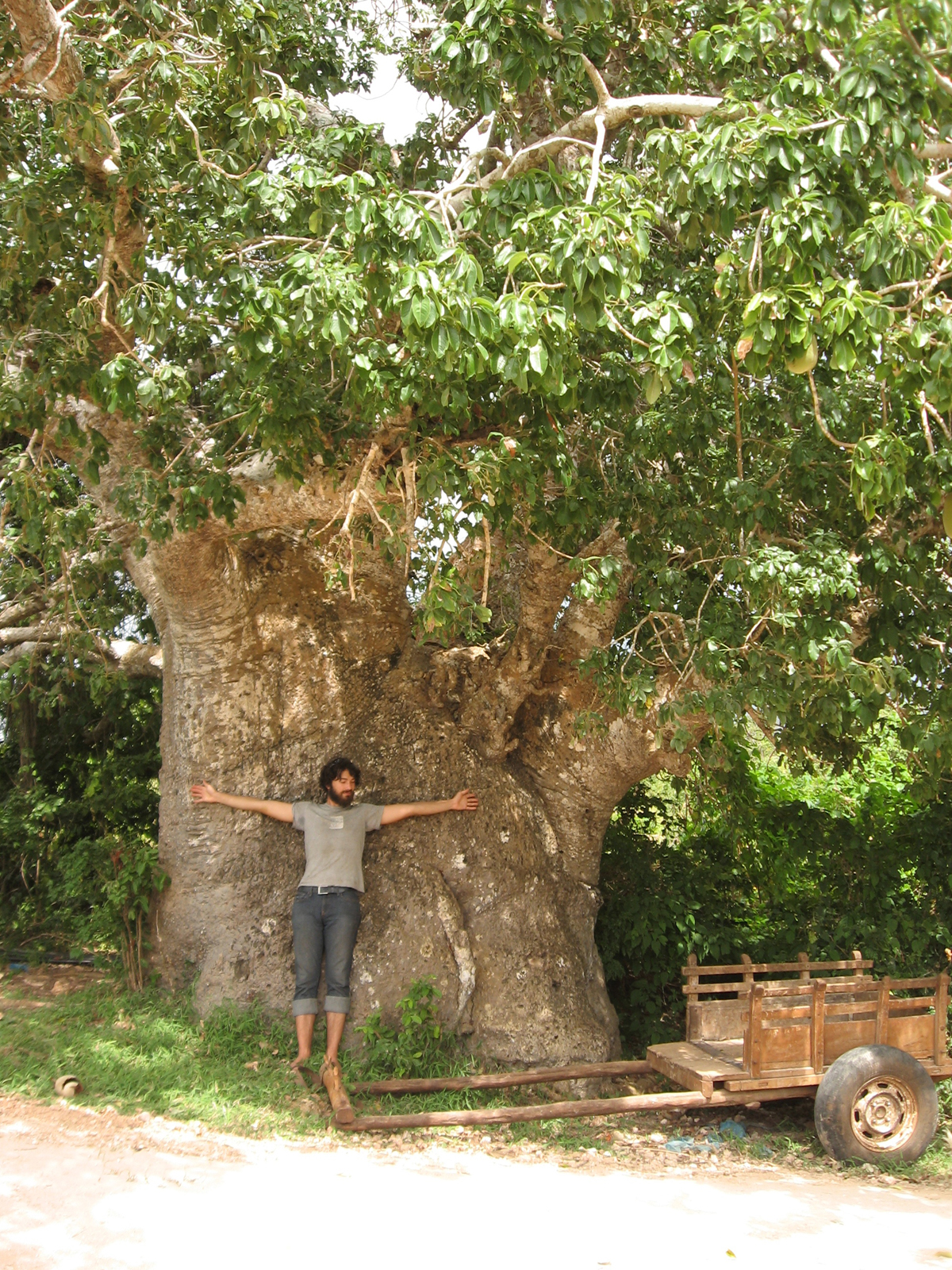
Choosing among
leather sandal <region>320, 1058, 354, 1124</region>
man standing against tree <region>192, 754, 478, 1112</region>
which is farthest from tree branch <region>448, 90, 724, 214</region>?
leather sandal <region>320, 1058, 354, 1124</region>

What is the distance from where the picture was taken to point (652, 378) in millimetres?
4359

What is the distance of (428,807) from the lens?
6.40 metres

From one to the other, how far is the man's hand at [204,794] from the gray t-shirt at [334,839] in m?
0.51

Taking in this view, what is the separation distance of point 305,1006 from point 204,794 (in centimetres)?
141

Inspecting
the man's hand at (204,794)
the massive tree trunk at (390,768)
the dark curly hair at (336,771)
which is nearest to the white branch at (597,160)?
the massive tree trunk at (390,768)

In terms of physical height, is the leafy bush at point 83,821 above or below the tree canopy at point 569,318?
below

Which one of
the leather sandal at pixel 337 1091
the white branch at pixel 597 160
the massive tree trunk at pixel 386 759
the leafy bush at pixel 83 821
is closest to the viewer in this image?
the white branch at pixel 597 160

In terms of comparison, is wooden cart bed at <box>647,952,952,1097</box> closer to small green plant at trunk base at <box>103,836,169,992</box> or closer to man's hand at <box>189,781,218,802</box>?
man's hand at <box>189,781,218,802</box>

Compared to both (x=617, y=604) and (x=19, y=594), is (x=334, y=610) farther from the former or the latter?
(x=19, y=594)

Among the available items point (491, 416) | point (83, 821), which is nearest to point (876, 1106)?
point (491, 416)

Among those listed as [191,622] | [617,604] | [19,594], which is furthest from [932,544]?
[19,594]

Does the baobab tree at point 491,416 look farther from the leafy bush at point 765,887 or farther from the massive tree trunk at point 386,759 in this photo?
the leafy bush at point 765,887

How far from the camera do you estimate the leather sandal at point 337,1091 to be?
5008 millimetres

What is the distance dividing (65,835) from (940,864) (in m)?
6.61
